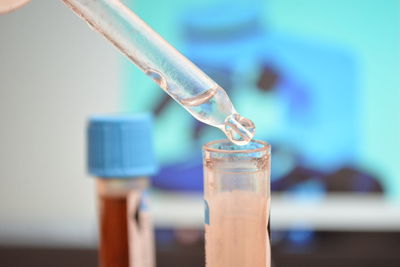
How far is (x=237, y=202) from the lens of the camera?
10.8 inches

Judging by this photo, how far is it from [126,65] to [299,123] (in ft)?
0.99

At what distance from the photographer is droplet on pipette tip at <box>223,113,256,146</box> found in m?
0.28

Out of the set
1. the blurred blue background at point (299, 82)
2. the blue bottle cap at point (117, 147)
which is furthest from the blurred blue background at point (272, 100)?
the blue bottle cap at point (117, 147)

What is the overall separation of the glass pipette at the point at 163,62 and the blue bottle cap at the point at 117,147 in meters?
0.09

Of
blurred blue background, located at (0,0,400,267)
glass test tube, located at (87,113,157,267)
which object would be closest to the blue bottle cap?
glass test tube, located at (87,113,157,267)

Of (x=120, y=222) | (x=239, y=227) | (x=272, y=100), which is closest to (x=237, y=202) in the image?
(x=239, y=227)

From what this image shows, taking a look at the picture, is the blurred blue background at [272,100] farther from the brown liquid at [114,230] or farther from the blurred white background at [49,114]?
the brown liquid at [114,230]

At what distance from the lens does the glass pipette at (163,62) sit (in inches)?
10.8

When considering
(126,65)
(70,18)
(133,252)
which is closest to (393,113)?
(126,65)

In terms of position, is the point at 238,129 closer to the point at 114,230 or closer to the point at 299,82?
the point at 114,230

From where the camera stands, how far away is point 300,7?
98 cm

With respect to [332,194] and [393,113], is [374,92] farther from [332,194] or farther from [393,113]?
[332,194]

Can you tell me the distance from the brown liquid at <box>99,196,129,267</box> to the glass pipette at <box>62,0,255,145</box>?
0.11 metres

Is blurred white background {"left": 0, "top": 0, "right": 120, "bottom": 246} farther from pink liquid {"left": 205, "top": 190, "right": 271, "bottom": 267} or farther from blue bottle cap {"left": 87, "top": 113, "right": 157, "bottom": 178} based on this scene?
pink liquid {"left": 205, "top": 190, "right": 271, "bottom": 267}
